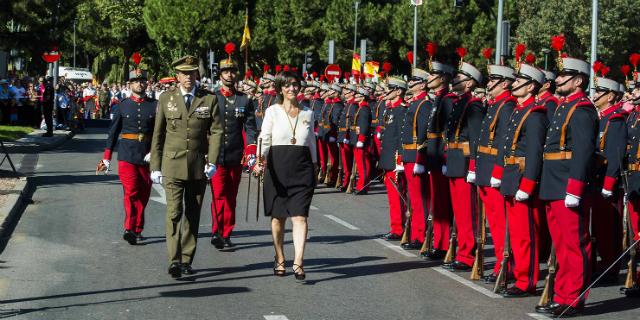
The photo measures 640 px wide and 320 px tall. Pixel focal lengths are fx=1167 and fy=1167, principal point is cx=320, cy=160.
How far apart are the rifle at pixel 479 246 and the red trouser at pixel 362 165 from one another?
888 centimetres

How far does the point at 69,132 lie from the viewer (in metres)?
38.3

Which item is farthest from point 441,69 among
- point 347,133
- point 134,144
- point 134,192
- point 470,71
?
point 347,133

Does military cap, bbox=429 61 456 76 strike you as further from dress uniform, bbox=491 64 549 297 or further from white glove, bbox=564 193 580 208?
white glove, bbox=564 193 580 208

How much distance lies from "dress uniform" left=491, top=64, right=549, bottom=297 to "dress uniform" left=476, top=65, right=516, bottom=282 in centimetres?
26

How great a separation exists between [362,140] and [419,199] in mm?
6681

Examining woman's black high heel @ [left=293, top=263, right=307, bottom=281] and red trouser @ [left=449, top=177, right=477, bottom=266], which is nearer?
woman's black high heel @ [left=293, top=263, right=307, bottom=281]

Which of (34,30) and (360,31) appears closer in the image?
(34,30)

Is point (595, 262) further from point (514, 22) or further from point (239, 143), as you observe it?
point (514, 22)

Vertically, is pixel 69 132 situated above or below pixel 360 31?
below

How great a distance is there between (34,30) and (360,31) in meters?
39.2

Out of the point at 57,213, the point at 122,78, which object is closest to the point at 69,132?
the point at 57,213

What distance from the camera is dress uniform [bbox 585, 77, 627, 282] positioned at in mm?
10914

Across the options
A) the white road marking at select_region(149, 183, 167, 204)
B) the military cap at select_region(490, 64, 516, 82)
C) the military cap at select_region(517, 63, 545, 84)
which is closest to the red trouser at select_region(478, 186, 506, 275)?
the military cap at select_region(490, 64, 516, 82)

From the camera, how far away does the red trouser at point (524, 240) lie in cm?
999
